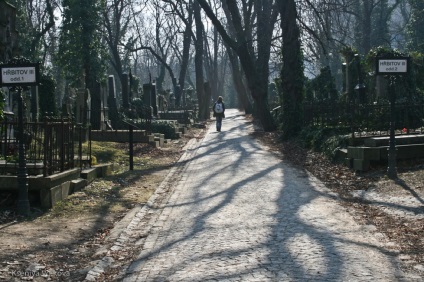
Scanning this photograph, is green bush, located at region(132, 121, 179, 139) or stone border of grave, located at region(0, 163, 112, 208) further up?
green bush, located at region(132, 121, 179, 139)

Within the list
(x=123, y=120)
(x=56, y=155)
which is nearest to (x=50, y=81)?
(x=123, y=120)

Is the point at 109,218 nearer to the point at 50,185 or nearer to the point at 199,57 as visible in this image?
the point at 50,185

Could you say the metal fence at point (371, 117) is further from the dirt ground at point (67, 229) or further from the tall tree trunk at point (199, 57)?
the tall tree trunk at point (199, 57)

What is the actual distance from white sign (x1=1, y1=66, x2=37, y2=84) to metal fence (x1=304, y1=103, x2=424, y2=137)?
771cm

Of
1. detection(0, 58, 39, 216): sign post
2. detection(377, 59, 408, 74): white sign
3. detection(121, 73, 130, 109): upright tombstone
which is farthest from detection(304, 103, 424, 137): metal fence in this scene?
detection(121, 73, 130, 109): upright tombstone

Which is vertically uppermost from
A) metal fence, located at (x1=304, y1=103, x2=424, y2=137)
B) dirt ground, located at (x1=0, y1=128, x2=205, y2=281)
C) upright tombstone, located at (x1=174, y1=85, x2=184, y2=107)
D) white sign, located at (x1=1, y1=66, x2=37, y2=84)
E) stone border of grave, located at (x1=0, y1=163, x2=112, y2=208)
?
upright tombstone, located at (x1=174, y1=85, x2=184, y2=107)

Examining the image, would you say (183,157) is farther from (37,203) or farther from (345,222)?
(345,222)

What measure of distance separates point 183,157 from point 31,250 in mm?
12126

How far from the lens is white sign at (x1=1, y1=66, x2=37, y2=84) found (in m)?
9.12

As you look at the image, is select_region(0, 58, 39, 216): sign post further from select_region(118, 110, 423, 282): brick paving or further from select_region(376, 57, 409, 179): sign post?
select_region(376, 57, 409, 179): sign post

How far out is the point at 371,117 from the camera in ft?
54.5

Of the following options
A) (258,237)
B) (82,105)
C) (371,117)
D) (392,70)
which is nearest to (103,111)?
(82,105)

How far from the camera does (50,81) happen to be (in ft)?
90.7

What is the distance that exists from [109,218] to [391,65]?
592 centimetres
